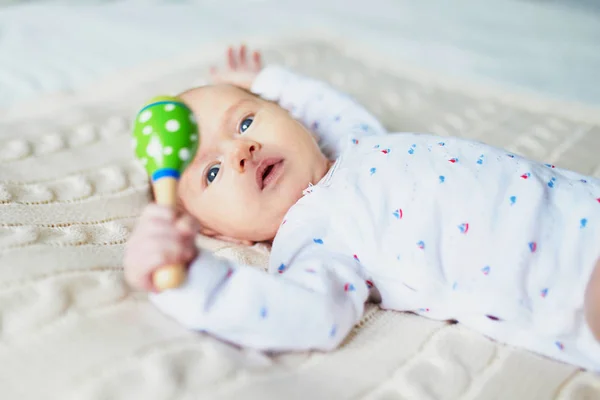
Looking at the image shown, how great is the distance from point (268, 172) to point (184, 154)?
217mm

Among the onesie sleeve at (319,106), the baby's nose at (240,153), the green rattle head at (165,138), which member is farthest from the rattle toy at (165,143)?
the onesie sleeve at (319,106)

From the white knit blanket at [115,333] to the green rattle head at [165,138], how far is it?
0.14 m

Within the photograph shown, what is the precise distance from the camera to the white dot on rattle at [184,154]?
2.27 feet

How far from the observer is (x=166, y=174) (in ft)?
2.20

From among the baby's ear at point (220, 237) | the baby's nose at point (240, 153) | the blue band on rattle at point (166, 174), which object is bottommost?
the baby's ear at point (220, 237)

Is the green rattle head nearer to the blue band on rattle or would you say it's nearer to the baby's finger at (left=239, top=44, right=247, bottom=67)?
the blue band on rattle

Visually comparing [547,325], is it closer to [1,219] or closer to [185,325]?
[185,325]

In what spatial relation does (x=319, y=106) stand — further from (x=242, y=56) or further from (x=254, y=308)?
(x=254, y=308)

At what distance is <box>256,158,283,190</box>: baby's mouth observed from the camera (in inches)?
34.2

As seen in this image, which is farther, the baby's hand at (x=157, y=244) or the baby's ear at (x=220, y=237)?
the baby's ear at (x=220, y=237)

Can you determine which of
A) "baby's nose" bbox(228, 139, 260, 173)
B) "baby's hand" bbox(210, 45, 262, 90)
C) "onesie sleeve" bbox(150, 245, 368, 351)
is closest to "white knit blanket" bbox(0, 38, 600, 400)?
"onesie sleeve" bbox(150, 245, 368, 351)

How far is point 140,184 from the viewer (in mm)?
961

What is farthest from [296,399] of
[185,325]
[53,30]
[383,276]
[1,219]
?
[53,30]

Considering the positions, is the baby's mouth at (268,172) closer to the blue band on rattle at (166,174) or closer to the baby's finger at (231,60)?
the blue band on rattle at (166,174)
